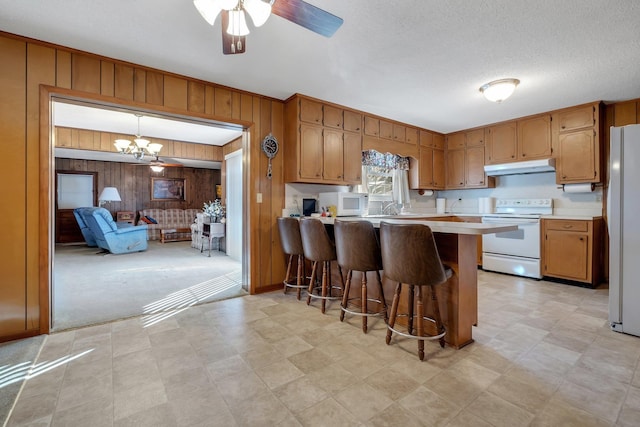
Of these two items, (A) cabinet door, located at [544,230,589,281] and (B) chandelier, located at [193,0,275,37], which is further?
(A) cabinet door, located at [544,230,589,281]

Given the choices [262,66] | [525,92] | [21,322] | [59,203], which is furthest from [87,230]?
[525,92]

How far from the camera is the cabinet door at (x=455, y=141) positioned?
5.36 metres

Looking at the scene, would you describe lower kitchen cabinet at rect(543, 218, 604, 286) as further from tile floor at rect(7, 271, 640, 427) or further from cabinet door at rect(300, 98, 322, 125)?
cabinet door at rect(300, 98, 322, 125)

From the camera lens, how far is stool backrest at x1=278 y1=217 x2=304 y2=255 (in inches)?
130

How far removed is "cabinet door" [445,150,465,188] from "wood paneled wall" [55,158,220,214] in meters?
7.64

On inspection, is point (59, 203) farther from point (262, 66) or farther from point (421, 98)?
point (421, 98)

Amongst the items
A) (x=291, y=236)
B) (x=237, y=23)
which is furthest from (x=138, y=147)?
(x=237, y=23)

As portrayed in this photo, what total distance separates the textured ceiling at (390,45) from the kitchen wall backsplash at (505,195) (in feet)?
4.15

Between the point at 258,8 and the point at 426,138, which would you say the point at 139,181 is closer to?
the point at 426,138

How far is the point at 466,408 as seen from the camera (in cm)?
153

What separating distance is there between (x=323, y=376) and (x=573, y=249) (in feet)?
12.9

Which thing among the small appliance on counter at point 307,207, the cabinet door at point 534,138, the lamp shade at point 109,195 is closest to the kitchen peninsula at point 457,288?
the small appliance on counter at point 307,207

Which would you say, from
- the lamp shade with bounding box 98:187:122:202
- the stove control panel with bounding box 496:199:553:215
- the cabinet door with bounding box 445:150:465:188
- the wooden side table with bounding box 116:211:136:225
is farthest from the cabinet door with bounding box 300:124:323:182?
the wooden side table with bounding box 116:211:136:225

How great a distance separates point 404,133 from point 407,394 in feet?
13.8
